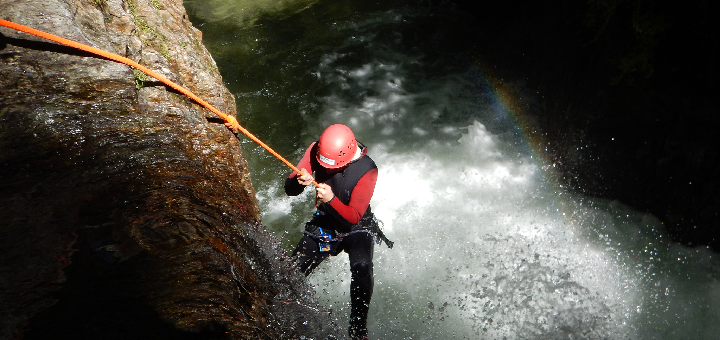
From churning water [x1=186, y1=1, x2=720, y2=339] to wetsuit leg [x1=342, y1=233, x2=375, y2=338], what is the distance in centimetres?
53

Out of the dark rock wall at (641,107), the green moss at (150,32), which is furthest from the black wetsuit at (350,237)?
the dark rock wall at (641,107)

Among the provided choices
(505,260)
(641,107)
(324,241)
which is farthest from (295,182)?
(641,107)

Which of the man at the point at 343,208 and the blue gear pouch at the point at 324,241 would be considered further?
the blue gear pouch at the point at 324,241

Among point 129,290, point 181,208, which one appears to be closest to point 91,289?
point 129,290

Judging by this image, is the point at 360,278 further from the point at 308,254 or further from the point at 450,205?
the point at 450,205

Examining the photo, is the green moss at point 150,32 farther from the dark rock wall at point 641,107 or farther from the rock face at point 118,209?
the dark rock wall at point 641,107

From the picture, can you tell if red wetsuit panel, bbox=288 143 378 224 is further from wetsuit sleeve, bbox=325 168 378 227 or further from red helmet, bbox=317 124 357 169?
red helmet, bbox=317 124 357 169

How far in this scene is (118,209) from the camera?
2.75 m

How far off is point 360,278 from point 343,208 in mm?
759

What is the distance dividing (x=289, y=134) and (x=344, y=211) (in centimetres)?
338

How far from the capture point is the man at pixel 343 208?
3748mm

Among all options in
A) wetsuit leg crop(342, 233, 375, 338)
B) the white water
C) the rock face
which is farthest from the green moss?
wetsuit leg crop(342, 233, 375, 338)

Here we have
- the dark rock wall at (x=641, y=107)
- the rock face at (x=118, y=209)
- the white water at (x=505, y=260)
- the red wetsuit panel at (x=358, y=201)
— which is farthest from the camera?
the white water at (x=505, y=260)

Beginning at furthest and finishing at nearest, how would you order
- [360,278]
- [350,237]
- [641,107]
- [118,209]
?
[641,107] < [350,237] < [360,278] < [118,209]
